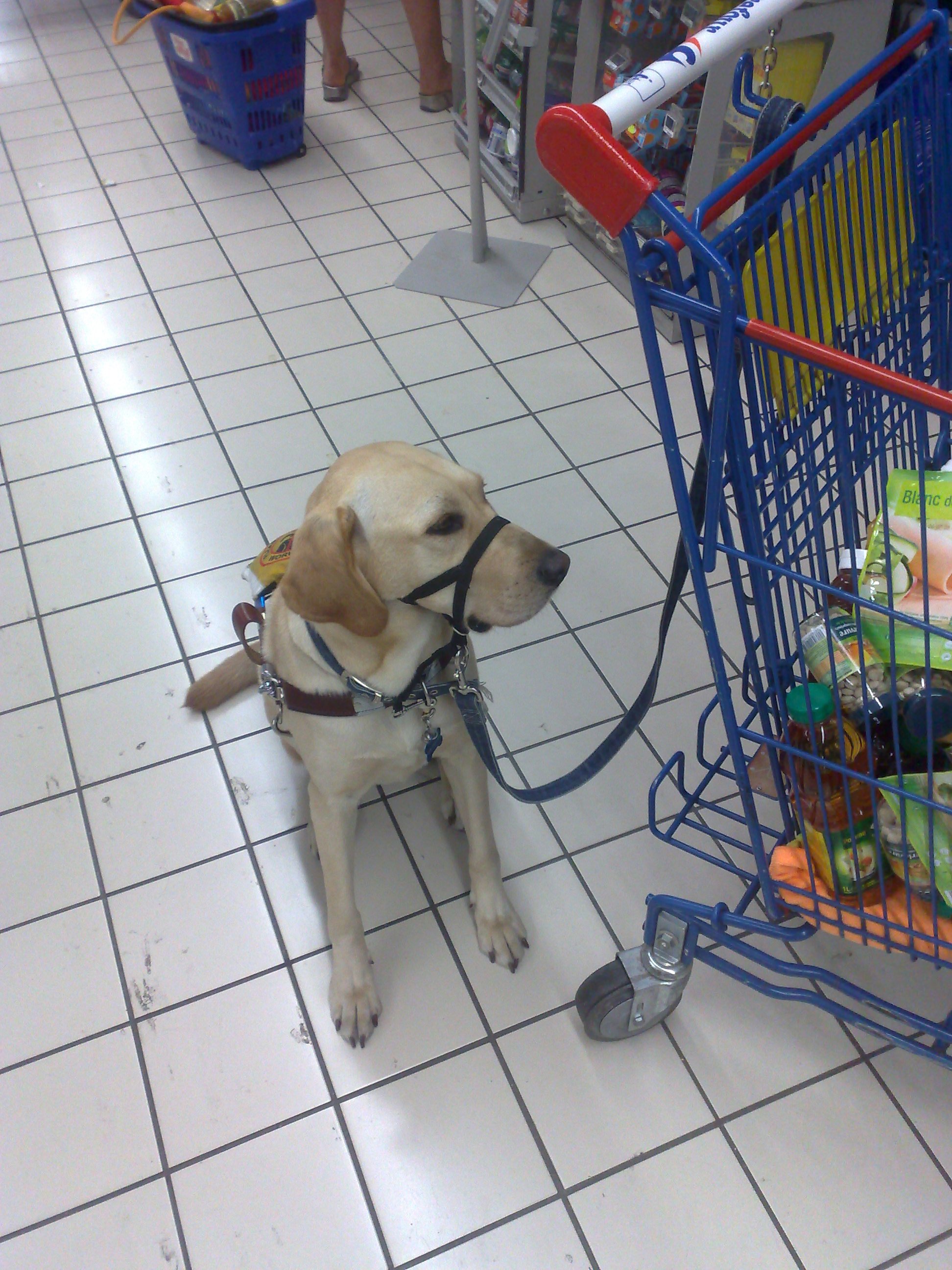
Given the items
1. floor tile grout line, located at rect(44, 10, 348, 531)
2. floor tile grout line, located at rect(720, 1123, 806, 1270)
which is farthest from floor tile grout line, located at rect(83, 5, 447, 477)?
floor tile grout line, located at rect(720, 1123, 806, 1270)

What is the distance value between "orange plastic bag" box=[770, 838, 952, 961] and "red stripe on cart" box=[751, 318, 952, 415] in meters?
0.56

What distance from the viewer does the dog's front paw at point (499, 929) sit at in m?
1.51

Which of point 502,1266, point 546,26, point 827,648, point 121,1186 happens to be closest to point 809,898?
point 827,648

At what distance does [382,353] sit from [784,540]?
6.41ft

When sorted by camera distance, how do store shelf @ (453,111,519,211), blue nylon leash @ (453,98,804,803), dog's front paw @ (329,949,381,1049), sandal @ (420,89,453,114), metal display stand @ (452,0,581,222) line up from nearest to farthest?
blue nylon leash @ (453,98,804,803) → dog's front paw @ (329,949,381,1049) → metal display stand @ (452,0,581,222) → store shelf @ (453,111,519,211) → sandal @ (420,89,453,114)

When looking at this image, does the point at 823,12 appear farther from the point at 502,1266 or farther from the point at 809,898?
the point at 502,1266

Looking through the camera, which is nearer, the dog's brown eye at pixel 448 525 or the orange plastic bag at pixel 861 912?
the orange plastic bag at pixel 861 912

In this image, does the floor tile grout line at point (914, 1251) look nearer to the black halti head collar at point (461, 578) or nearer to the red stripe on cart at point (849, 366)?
the black halti head collar at point (461, 578)

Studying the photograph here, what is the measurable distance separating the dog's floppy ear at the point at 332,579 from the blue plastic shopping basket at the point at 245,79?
2.67 metres

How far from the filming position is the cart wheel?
51.1 inches

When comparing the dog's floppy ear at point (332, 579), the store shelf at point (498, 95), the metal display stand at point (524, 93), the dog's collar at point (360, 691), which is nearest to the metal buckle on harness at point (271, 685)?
the dog's collar at point (360, 691)

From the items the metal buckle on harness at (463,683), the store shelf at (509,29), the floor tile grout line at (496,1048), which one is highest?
the store shelf at (509,29)

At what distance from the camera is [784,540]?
0.93 m

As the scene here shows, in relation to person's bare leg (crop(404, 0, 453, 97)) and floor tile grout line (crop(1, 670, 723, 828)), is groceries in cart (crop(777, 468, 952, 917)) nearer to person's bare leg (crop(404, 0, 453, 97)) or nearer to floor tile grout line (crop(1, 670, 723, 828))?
floor tile grout line (crop(1, 670, 723, 828))
